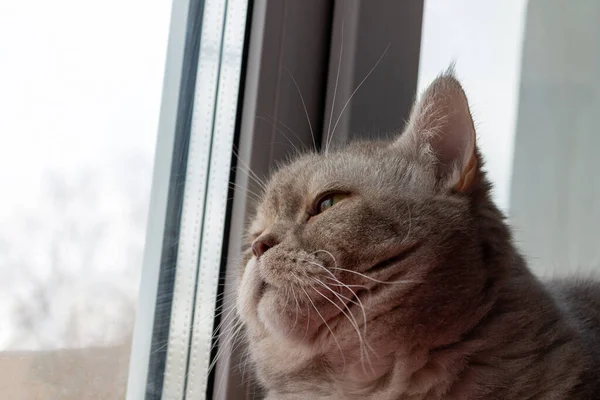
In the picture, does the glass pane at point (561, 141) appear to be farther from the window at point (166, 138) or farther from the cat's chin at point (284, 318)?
the cat's chin at point (284, 318)

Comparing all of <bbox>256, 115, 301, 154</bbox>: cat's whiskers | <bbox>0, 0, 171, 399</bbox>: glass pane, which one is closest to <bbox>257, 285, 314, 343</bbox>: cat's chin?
<bbox>0, 0, 171, 399</bbox>: glass pane

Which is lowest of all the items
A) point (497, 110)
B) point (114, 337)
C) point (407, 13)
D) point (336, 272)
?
point (114, 337)

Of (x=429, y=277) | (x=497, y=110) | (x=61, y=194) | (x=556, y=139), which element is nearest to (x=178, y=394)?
(x=61, y=194)

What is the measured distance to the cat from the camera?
96 centimetres

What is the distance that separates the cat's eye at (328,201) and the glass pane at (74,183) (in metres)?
0.34

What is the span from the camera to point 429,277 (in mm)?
967

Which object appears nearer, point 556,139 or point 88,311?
point 88,311

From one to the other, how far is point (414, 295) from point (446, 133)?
32 centimetres

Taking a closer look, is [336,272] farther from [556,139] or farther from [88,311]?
[556,139]

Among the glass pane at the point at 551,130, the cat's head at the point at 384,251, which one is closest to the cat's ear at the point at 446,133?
the cat's head at the point at 384,251

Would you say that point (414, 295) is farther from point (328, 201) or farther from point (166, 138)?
point (166, 138)

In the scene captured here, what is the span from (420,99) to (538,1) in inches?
43.4

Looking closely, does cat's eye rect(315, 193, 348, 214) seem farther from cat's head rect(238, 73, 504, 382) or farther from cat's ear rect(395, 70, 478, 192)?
cat's ear rect(395, 70, 478, 192)

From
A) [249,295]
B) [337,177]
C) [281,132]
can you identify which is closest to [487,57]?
[281,132]
